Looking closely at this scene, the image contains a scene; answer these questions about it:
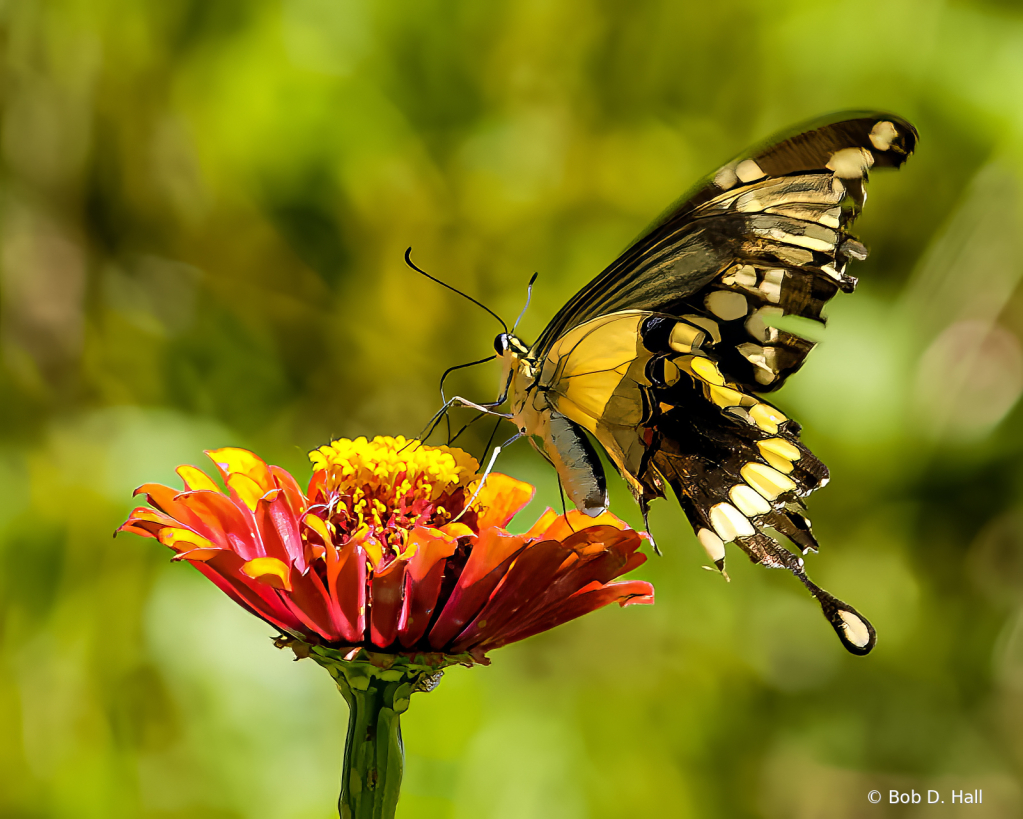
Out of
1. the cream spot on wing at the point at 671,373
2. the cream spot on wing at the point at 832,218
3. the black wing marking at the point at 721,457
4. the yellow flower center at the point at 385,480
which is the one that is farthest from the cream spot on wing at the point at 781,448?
the yellow flower center at the point at 385,480

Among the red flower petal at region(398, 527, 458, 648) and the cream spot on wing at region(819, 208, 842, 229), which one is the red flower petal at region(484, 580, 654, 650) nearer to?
the red flower petal at region(398, 527, 458, 648)

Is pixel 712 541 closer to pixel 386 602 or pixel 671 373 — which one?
pixel 671 373

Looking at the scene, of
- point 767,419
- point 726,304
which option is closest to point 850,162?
point 726,304

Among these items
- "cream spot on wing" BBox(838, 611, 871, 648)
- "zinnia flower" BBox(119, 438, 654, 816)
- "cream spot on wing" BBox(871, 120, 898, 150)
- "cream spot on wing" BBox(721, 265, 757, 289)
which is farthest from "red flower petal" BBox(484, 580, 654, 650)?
"cream spot on wing" BBox(871, 120, 898, 150)

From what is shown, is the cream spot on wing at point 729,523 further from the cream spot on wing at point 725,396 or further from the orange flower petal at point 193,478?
the orange flower petal at point 193,478

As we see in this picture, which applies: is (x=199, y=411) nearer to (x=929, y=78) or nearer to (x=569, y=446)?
(x=569, y=446)
